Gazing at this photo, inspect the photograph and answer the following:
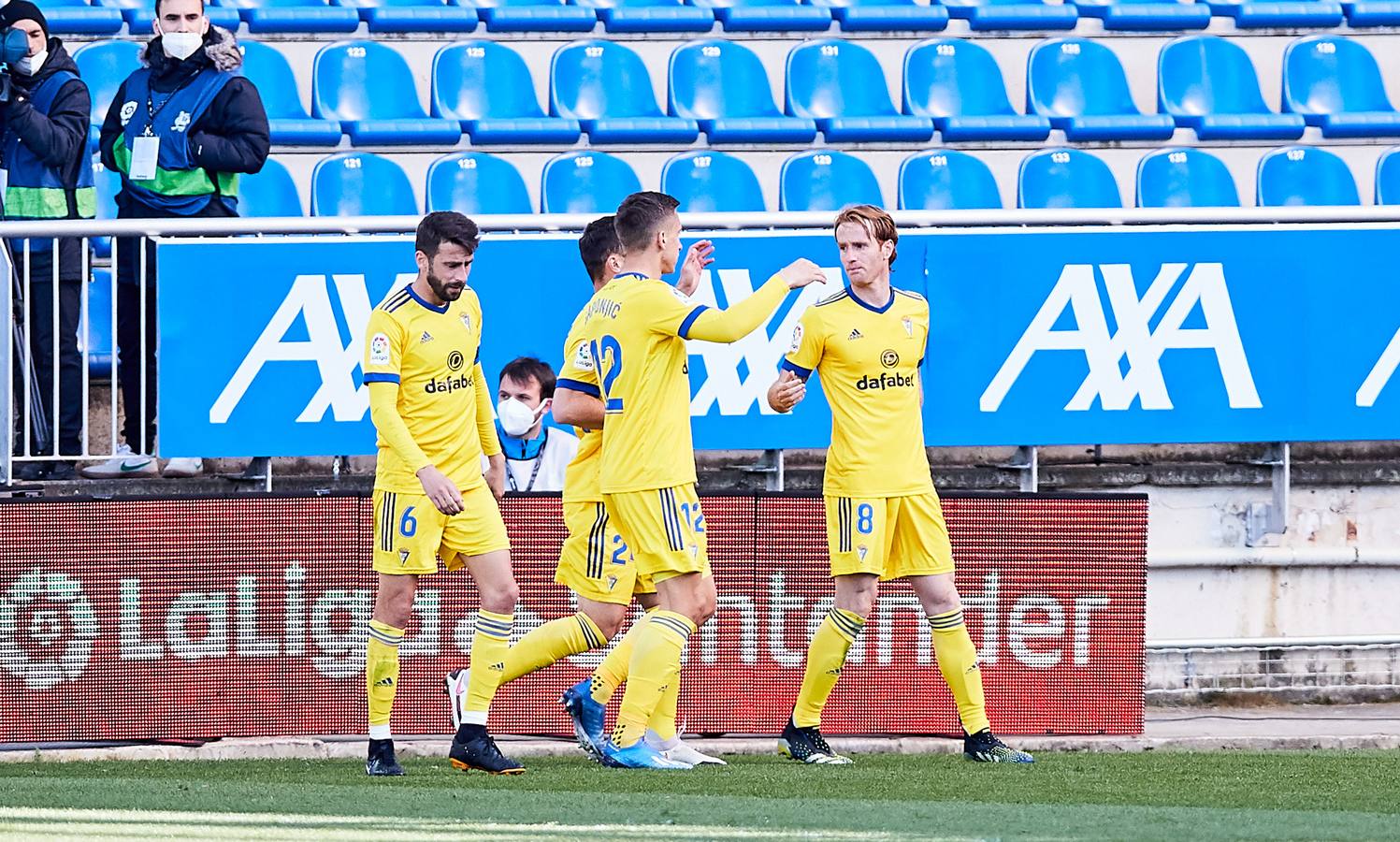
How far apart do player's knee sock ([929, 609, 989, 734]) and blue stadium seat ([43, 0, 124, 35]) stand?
808 centimetres

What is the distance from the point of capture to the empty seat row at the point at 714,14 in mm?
13484

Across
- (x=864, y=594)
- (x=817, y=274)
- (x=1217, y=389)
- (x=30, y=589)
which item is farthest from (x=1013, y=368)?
(x=30, y=589)

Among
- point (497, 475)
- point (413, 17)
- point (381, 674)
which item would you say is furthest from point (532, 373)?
point (413, 17)

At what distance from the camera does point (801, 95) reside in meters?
13.5

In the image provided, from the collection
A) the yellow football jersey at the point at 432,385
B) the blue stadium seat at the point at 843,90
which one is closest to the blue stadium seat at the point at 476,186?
the blue stadium seat at the point at 843,90

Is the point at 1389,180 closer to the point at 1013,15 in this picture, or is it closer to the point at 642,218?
the point at 1013,15

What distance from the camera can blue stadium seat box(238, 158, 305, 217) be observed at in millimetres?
11789

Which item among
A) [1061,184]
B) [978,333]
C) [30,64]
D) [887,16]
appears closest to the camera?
[978,333]

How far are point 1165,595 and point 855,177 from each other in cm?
374

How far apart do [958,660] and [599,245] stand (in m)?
2.12

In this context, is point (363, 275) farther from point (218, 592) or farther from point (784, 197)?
point (784, 197)

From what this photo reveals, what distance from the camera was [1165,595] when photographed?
→ 10.0m

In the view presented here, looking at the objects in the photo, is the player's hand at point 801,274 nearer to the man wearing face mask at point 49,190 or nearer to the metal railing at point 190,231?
the metal railing at point 190,231

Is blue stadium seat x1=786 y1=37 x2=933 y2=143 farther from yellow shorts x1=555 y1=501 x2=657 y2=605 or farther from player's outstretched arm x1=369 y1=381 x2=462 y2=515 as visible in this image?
player's outstretched arm x1=369 y1=381 x2=462 y2=515
